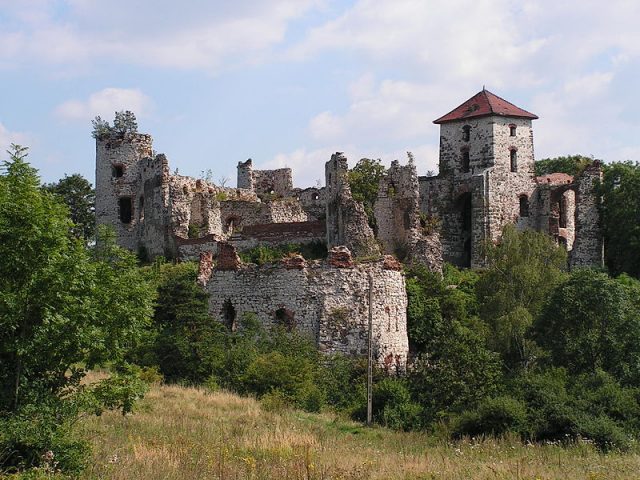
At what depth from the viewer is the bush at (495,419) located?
2359 centimetres

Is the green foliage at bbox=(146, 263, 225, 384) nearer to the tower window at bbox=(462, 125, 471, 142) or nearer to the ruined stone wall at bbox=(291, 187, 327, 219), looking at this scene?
the ruined stone wall at bbox=(291, 187, 327, 219)

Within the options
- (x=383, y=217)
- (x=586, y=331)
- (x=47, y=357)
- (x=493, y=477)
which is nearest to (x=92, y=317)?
(x=47, y=357)

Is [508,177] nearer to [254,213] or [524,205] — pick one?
[524,205]

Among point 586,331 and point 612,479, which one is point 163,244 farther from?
point 612,479

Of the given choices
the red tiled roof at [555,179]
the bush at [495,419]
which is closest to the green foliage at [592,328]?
the bush at [495,419]

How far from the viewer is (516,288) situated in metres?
35.8

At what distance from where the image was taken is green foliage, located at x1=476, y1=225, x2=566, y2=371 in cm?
3219

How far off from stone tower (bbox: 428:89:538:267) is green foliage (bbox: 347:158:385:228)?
454cm

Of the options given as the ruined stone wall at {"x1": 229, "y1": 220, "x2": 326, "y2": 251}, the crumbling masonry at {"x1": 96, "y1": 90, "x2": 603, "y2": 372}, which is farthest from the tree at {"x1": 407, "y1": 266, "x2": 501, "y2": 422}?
the ruined stone wall at {"x1": 229, "y1": 220, "x2": 326, "y2": 251}

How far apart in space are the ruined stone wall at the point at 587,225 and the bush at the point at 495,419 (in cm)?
2447

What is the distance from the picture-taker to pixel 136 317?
17500mm

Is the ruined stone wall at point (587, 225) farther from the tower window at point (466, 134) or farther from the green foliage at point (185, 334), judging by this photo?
the green foliage at point (185, 334)

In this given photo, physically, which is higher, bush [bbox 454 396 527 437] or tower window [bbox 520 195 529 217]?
tower window [bbox 520 195 529 217]

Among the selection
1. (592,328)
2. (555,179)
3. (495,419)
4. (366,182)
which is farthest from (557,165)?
(495,419)
